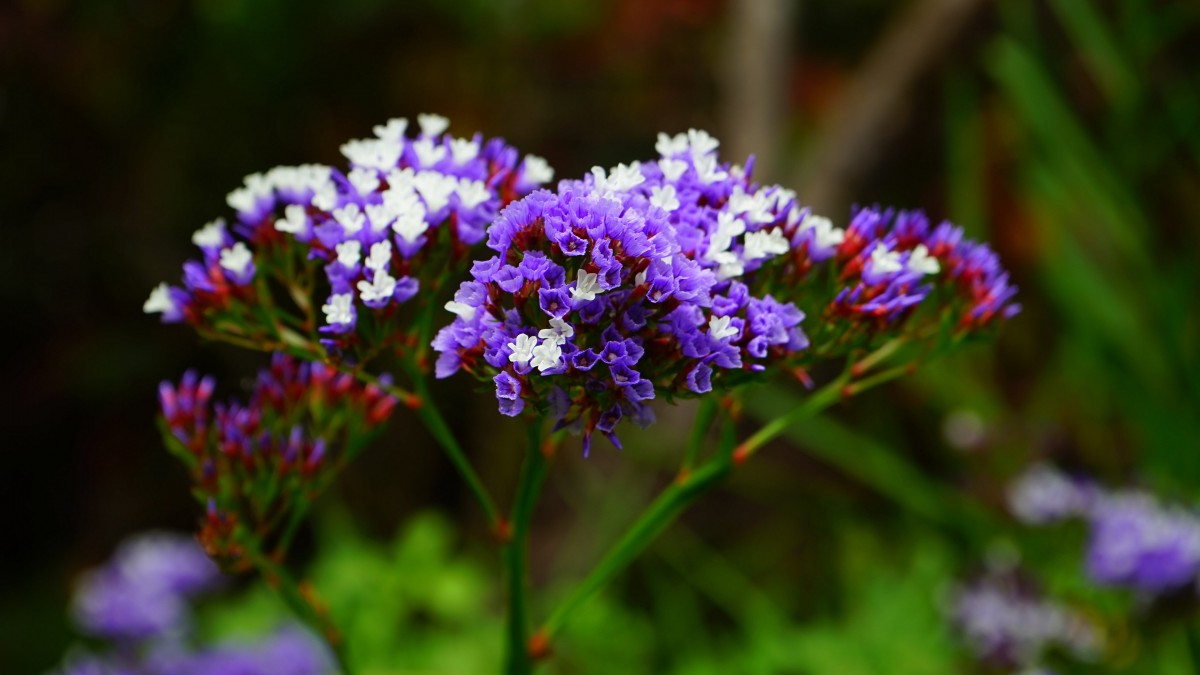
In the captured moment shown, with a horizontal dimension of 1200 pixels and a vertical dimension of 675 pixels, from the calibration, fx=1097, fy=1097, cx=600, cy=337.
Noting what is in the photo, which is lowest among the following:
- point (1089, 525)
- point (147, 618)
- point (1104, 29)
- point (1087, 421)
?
point (147, 618)

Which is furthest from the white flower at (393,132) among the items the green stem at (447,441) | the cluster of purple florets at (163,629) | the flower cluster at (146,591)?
the flower cluster at (146,591)

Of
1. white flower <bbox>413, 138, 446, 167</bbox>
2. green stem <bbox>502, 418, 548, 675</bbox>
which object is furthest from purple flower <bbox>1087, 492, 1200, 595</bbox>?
white flower <bbox>413, 138, 446, 167</bbox>

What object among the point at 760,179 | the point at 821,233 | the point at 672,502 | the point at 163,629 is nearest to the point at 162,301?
the point at 672,502

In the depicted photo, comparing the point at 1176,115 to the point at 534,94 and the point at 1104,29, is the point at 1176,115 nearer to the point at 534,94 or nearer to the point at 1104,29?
the point at 1104,29

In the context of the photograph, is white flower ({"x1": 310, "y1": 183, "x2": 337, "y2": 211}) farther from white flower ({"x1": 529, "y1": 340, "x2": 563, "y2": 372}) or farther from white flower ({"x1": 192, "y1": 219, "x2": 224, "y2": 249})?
white flower ({"x1": 529, "y1": 340, "x2": 563, "y2": 372})

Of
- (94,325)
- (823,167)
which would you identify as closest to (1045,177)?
(823,167)

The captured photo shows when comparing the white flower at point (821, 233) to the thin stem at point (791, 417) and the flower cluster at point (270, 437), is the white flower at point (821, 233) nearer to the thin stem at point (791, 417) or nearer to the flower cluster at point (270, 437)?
the thin stem at point (791, 417)
